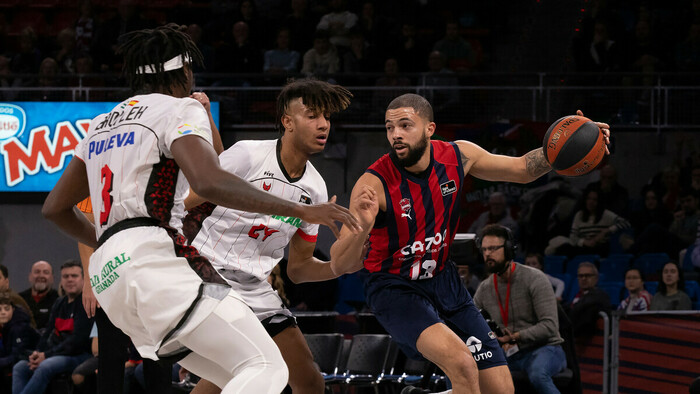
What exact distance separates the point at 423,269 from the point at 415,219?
0.29 meters

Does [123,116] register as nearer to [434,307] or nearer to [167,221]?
[167,221]

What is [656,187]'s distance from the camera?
11.2 meters

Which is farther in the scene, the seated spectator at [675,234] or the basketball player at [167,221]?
the seated spectator at [675,234]

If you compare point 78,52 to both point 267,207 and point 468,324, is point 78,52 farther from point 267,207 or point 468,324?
point 267,207

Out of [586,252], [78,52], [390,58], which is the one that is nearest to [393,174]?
[586,252]

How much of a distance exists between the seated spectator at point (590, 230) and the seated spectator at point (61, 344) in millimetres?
5331

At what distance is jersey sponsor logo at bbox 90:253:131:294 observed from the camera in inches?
136

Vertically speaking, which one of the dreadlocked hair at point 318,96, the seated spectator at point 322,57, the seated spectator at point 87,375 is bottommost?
the seated spectator at point 87,375

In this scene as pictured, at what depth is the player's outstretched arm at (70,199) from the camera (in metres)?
3.81

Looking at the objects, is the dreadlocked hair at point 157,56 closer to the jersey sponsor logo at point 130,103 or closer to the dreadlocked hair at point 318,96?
the jersey sponsor logo at point 130,103

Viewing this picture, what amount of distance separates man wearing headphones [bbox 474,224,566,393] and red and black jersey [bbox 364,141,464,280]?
2.28 metres

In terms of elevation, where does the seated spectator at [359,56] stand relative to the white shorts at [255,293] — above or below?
above

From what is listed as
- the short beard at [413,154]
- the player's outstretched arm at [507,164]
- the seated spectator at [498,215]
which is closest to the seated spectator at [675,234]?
the seated spectator at [498,215]

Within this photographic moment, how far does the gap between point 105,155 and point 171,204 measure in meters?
0.31
